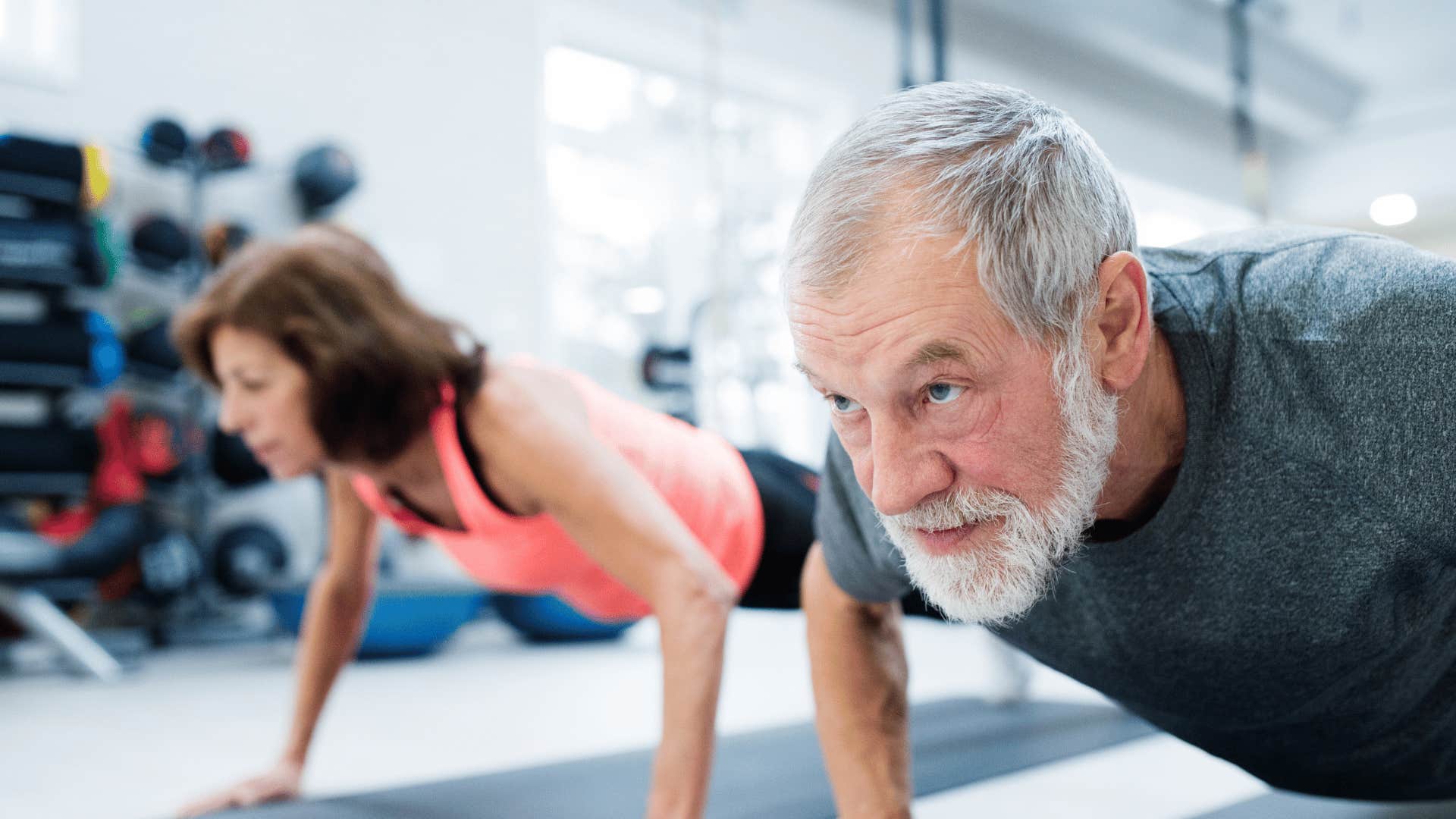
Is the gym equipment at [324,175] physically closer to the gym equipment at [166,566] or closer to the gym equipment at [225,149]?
the gym equipment at [225,149]

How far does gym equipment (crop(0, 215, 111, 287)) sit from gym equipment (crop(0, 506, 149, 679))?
0.76 meters

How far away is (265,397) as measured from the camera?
156cm

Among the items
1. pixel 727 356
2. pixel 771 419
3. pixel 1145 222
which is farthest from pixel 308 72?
pixel 1145 222

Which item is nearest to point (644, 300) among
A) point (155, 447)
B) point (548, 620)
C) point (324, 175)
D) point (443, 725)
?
point (324, 175)

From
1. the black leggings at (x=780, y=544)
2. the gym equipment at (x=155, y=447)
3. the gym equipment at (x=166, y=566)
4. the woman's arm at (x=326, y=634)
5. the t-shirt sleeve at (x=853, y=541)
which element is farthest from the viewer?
the gym equipment at (x=155, y=447)

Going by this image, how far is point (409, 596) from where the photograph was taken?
11.9 feet

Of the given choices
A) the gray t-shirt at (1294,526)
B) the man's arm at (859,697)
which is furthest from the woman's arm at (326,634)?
the gray t-shirt at (1294,526)

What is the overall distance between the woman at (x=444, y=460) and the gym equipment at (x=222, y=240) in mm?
2500

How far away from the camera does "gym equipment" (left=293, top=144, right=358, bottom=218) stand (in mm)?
4074

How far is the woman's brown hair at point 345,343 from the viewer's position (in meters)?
1.50

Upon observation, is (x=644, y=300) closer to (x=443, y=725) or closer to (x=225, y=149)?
(x=225, y=149)

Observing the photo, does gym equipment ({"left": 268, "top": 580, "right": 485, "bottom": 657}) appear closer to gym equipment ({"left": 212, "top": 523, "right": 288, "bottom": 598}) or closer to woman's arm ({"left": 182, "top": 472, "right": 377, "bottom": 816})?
gym equipment ({"left": 212, "top": 523, "right": 288, "bottom": 598})

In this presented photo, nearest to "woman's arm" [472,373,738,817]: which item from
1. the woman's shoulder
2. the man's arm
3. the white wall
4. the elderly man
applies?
the woman's shoulder

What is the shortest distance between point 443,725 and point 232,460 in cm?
189
